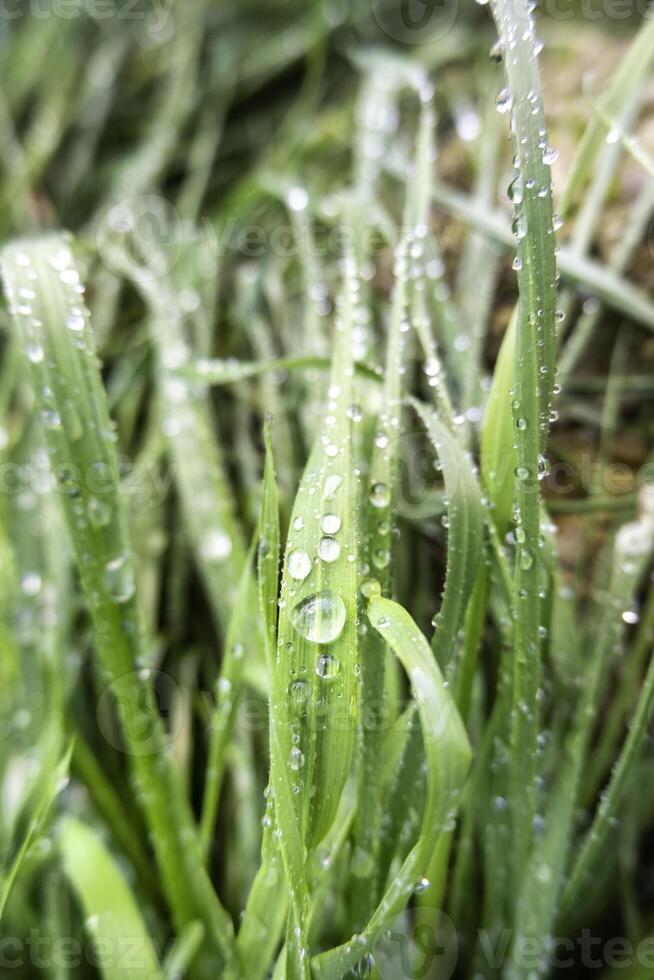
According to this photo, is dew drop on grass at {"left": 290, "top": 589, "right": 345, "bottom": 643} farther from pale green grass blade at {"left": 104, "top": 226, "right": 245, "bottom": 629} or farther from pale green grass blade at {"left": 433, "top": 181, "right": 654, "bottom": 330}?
pale green grass blade at {"left": 433, "top": 181, "right": 654, "bottom": 330}

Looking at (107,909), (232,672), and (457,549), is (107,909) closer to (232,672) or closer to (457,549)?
(232,672)

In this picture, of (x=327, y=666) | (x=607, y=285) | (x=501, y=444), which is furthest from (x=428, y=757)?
(x=607, y=285)

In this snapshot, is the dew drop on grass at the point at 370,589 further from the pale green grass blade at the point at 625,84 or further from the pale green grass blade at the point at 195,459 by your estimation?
the pale green grass blade at the point at 625,84

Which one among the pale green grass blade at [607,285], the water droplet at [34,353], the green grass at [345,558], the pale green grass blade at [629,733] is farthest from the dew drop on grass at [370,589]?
the pale green grass blade at [607,285]

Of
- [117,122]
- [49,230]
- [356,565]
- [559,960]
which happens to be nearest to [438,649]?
[356,565]

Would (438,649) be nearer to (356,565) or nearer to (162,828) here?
(356,565)
